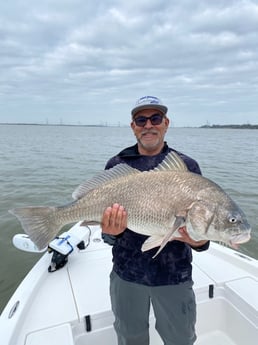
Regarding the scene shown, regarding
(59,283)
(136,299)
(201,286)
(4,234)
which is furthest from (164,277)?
(4,234)

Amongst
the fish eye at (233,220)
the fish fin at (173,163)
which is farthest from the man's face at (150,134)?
the fish eye at (233,220)

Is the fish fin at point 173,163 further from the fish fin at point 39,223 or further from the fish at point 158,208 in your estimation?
the fish fin at point 39,223

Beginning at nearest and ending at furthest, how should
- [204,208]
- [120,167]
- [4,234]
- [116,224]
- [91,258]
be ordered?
[204,208] < [116,224] < [120,167] < [91,258] < [4,234]

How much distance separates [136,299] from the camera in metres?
2.92

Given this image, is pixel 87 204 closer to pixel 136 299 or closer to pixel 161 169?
pixel 161 169

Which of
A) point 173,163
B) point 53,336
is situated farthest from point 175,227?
point 53,336

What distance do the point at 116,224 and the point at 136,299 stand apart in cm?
84

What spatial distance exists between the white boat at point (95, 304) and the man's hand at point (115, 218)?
4.00 ft

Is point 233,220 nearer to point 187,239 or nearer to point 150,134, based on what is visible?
point 187,239

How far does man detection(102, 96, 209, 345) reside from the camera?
9.19 feet

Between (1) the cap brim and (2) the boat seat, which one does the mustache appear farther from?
(2) the boat seat

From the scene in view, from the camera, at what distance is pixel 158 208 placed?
2590 millimetres

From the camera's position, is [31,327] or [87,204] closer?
[87,204]

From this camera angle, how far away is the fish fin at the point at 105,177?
285cm
